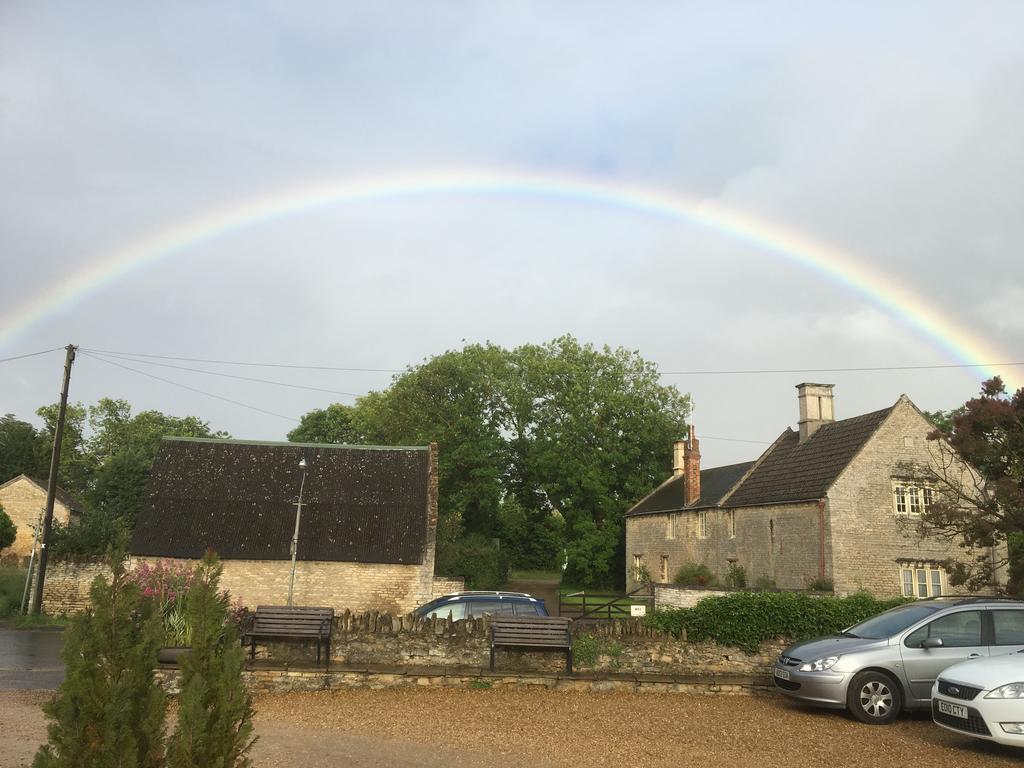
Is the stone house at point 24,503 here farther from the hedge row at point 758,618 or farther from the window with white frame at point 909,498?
the hedge row at point 758,618

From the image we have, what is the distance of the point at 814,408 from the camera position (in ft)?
111

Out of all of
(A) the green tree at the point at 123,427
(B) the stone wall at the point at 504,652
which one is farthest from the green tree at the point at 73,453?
(B) the stone wall at the point at 504,652

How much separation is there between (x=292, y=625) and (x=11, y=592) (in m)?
19.8

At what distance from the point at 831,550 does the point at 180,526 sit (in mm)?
22973

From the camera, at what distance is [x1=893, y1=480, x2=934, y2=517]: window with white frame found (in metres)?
28.5

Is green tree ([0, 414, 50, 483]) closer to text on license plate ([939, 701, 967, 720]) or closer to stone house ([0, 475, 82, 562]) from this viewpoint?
stone house ([0, 475, 82, 562])

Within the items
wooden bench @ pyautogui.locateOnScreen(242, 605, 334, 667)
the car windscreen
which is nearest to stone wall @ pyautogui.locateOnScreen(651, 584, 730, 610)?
the car windscreen

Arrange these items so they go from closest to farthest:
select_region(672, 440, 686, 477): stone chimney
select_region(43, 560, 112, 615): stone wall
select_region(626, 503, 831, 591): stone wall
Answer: select_region(43, 560, 112, 615): stone wall, select_region(626, 503, 831, 591): stone wall, select_region(672, 440, 686, 477): stone chimney

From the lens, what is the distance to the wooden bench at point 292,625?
12414mm

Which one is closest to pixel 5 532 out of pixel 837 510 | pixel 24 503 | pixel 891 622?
pixel 24 503

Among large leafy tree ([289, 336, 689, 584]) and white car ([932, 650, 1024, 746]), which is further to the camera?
large leafy tree ([289, 336, 689, 584])

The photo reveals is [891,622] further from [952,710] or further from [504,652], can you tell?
[504,652]

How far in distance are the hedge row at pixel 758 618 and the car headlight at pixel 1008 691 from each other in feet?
15.0

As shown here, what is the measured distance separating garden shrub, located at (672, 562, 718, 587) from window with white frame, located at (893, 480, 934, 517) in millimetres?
8845
